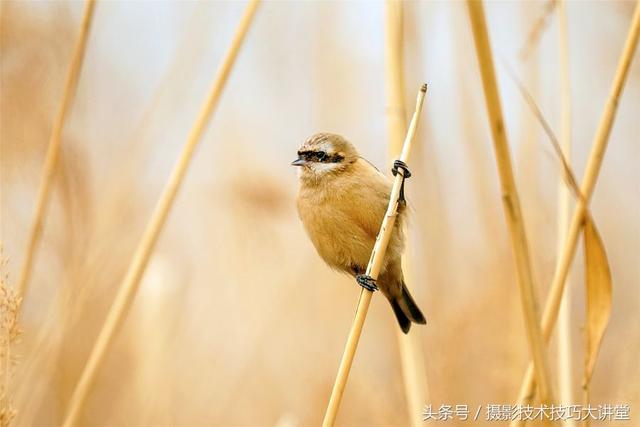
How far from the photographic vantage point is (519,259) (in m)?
1.67

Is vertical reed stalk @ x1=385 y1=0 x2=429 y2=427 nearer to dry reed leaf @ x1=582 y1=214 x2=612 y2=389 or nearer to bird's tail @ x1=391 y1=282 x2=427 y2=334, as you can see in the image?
bird's tail @ x1=391 y1=282 x2=427 y2=334

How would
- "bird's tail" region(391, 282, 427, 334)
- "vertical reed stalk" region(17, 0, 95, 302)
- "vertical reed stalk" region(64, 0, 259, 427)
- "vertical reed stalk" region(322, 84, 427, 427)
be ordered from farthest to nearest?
1. "bird's tail" region(391, 282, 427, 334)
2. "vertical reed stalk" region(17, 0, 95, 302)
3. "vertical reed stalk" region(64, 0, 259, 427)
4. "vertical reed stalk" region(322, 84, 427, 427)

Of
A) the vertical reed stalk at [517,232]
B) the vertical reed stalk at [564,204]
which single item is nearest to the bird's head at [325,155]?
the vertical reed stalk at [564,204]

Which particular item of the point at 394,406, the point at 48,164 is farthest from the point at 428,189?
the point at 48,164

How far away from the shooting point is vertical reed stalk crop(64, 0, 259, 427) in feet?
6.92

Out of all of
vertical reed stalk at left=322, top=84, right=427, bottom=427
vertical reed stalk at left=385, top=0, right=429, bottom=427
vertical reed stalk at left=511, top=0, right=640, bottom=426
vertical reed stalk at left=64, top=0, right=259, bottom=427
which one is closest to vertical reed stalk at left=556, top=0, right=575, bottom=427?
vertical reed stalk at left=511, top=0, right=640, bottom=426

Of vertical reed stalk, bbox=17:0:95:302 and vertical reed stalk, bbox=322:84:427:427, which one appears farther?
vertical reed stalk, bbox=17:0:95:302

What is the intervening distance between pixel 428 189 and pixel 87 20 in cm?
173

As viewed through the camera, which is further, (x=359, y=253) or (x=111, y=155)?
(x=111, y=155)

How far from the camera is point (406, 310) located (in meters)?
2.79

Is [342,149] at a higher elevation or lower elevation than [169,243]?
higher

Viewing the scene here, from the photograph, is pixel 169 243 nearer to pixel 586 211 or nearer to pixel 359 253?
pixel 359 253

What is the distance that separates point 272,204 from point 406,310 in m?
0.87

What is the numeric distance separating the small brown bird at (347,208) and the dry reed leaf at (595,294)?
2.78 ft
